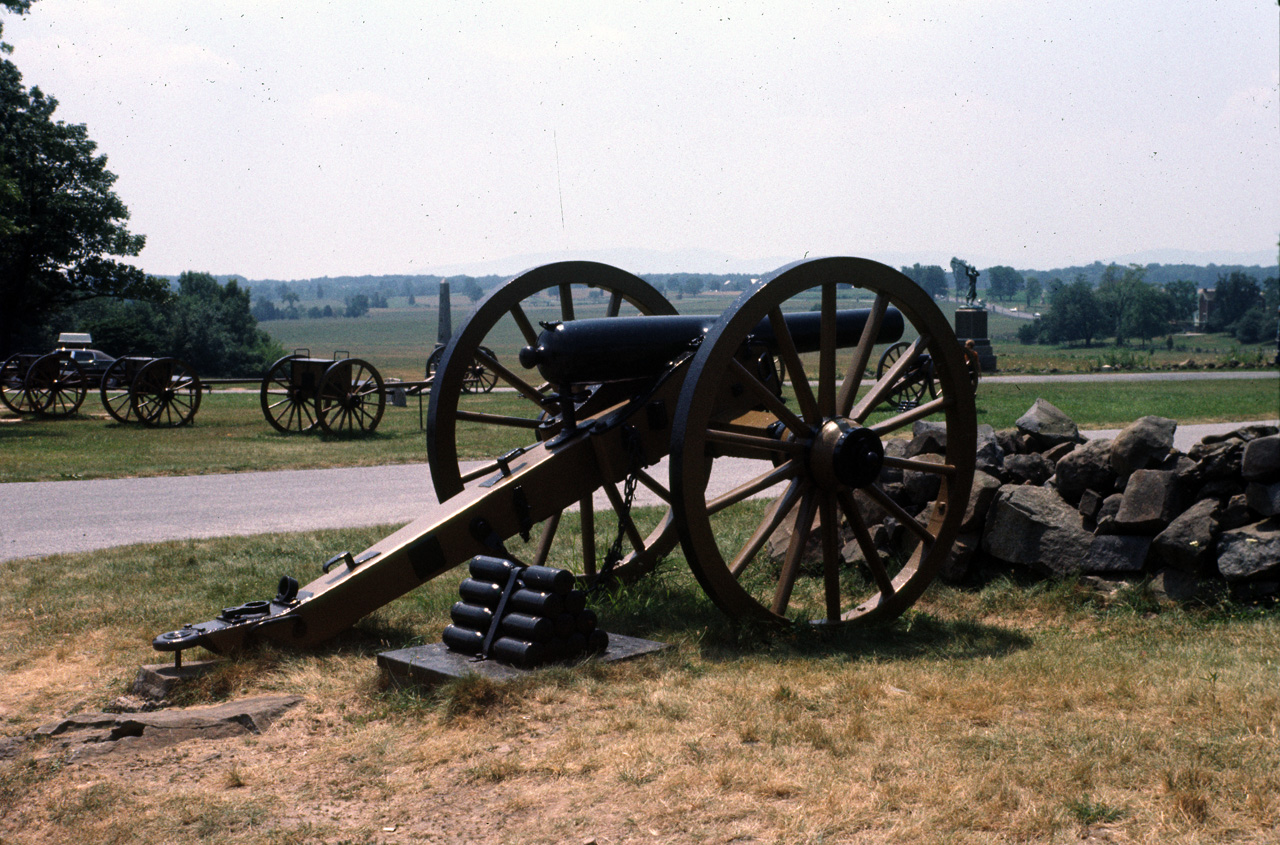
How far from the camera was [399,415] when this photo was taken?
894 inches

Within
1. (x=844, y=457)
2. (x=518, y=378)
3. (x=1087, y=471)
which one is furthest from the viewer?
(x=1087, y=471)

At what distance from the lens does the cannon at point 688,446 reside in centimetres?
504

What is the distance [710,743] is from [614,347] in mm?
2134

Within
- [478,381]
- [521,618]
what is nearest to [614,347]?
[521,618]

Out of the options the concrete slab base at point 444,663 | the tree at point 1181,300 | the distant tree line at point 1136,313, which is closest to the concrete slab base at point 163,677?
the concrete slab base at point 444,663

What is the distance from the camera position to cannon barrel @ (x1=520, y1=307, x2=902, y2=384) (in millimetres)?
5434

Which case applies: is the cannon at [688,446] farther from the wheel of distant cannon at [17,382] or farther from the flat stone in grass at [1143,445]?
the wheel of distant cannon at [17,382]

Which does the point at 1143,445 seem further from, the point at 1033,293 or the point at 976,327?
the point at 1033,293

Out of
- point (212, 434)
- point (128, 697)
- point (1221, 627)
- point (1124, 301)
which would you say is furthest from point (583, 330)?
point (1124, 301)

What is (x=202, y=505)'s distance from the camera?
1043 centimetres

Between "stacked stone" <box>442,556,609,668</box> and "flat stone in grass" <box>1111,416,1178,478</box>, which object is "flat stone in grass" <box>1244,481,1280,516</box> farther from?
"stacked stone" <box>442,556,609,668</box>

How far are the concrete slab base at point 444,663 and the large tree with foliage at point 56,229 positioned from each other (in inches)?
1309

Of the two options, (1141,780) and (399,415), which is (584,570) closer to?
(1141,780)

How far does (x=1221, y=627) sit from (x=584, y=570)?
3457 millimetres
